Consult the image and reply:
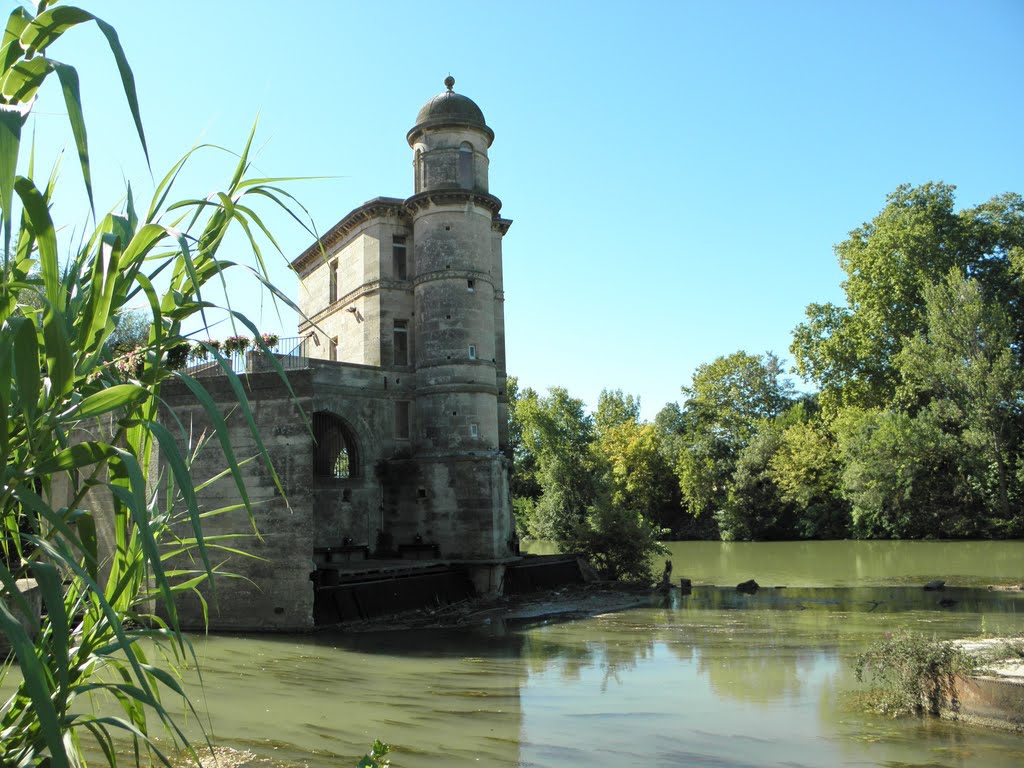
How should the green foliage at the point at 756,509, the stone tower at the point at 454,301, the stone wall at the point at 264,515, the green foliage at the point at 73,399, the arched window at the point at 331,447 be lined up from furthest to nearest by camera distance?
the green foliage at the point at 756,509 → the arched window at the point at 331,447 → the stone tower at the point at 454,301 → the stone wall at the point at 264,515 → the green foliage at the point at 73,399

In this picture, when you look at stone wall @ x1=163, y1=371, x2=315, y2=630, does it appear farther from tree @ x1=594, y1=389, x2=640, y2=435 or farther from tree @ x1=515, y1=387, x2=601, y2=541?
tree @ x1=594, y1=389, x2=640, y2=435

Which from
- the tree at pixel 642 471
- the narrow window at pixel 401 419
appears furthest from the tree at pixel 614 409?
the narrow window at pixel 401 419

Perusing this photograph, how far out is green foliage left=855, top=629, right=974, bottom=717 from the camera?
34.5ft

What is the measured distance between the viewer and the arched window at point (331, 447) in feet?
76.6

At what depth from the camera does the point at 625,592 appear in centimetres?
2395

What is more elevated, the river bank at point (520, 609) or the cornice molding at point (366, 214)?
the cornice molding at point (366, 214)

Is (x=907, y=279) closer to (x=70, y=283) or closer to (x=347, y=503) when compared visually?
(x=347, y=503)

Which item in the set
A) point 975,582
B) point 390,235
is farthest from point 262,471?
point 975,582

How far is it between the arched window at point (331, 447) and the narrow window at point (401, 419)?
132 centimetres

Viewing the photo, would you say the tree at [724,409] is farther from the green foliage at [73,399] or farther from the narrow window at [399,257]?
the green foliage at [73,399]

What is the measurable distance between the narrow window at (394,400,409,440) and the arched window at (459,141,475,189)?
6.36 m

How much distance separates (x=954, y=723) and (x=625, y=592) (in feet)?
46.2

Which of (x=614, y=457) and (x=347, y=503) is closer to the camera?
(x=347, y=503)

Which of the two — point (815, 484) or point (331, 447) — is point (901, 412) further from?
point (331, 447)
